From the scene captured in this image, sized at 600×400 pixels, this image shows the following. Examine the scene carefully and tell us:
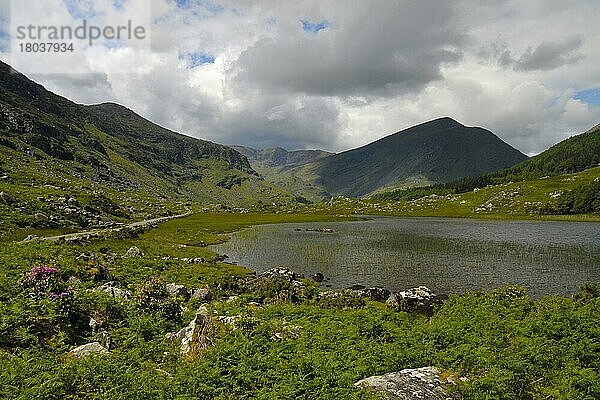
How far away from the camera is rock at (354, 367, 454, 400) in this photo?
40.0 feet

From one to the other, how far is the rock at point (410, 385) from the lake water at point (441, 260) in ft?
134

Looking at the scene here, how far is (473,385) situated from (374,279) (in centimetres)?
4800

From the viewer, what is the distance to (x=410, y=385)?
1270 cm

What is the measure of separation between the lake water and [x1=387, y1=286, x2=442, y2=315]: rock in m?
10.8

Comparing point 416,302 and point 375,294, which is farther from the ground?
point 416,302

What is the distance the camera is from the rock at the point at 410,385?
12203 millimetres

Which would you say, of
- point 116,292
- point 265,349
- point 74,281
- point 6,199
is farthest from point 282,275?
point 6,199

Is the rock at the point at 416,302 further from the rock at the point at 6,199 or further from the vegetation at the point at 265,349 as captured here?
the rock at the point at 6,199

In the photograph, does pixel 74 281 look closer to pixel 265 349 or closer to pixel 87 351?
pixel 87 351

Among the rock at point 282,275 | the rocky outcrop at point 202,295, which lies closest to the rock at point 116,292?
the rocky outcrop at point 202,295

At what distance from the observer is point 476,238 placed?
107312mm

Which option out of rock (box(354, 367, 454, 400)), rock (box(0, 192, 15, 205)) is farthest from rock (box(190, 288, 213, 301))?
rock (box(0, 192, 15, 205))

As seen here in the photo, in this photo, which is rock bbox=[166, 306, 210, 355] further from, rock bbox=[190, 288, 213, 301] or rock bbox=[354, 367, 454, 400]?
rock bbox=[190, 288, 213, 301]

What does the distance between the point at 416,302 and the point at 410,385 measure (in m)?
29.2
